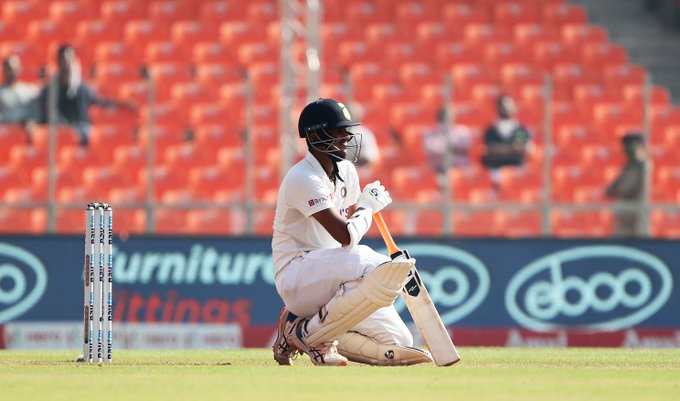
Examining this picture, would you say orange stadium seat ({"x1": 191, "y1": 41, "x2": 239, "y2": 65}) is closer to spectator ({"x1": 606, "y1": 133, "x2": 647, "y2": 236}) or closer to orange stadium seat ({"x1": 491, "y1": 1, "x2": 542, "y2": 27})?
orange stadium seat ({"x1": 491, "y1": 1, "x2": 542, "y2": 27})

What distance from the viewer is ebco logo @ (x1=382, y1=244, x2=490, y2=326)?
14.1 m

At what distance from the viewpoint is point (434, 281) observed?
14148 millimetres

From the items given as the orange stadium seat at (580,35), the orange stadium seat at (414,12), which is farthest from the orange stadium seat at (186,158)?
the orange stadium seat at (580,35)

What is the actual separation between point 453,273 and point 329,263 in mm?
6234

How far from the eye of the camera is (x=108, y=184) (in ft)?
49.2

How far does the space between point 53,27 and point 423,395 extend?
12.8 m

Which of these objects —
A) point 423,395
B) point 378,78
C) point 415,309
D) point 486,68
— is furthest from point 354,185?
point 486,68

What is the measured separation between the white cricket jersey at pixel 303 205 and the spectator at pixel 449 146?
5.94m

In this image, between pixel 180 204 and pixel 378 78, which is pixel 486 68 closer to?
pixel 378 78

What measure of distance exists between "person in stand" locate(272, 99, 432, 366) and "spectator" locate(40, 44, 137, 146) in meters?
6.28

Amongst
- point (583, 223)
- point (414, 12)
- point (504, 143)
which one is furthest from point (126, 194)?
point (414, 12)

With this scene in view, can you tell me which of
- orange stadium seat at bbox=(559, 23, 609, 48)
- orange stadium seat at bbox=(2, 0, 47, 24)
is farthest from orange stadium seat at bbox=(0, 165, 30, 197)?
orange stadium seat at bbox=(559, 23, 609, 48)

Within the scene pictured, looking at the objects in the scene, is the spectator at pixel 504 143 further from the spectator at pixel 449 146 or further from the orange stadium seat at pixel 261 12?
the orange stadium seat at pixel 261 12

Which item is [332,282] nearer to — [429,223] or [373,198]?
[373,198]
